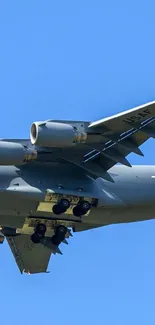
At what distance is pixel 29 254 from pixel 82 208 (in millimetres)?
5720

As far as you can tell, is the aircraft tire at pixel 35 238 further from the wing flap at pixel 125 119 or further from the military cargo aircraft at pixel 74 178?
the wing flap at pixel 125 119

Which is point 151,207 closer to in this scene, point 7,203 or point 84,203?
point 84,203

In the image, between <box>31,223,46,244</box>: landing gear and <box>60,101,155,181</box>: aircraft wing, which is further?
<box>31,223,46,244</box>: landing gear

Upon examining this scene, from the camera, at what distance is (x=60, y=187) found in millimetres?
30359

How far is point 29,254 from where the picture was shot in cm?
3559

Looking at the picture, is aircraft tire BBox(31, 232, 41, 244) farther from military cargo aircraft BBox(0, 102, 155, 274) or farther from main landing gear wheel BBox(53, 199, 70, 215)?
main landing gear wheel BBox(53, 199, 70, 215)

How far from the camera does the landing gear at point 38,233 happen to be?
106ft

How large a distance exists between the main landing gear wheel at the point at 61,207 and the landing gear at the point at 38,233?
2.05m

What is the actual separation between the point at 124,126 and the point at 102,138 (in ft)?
2.44

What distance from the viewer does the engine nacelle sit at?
90.5 feet

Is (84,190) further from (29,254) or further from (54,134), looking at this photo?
(29,254)

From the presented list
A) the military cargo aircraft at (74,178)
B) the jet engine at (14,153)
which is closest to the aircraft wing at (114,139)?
the military cargo aircraft at (74,178)

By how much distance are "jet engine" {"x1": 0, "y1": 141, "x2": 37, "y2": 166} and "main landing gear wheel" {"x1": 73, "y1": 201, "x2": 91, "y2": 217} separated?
2656 millimetres

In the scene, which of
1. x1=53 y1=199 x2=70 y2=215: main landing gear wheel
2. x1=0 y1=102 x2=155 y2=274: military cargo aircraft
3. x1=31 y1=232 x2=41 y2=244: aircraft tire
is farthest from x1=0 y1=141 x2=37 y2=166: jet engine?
x1=31 y1=232 x2=41 y2=244: aircraft tire
